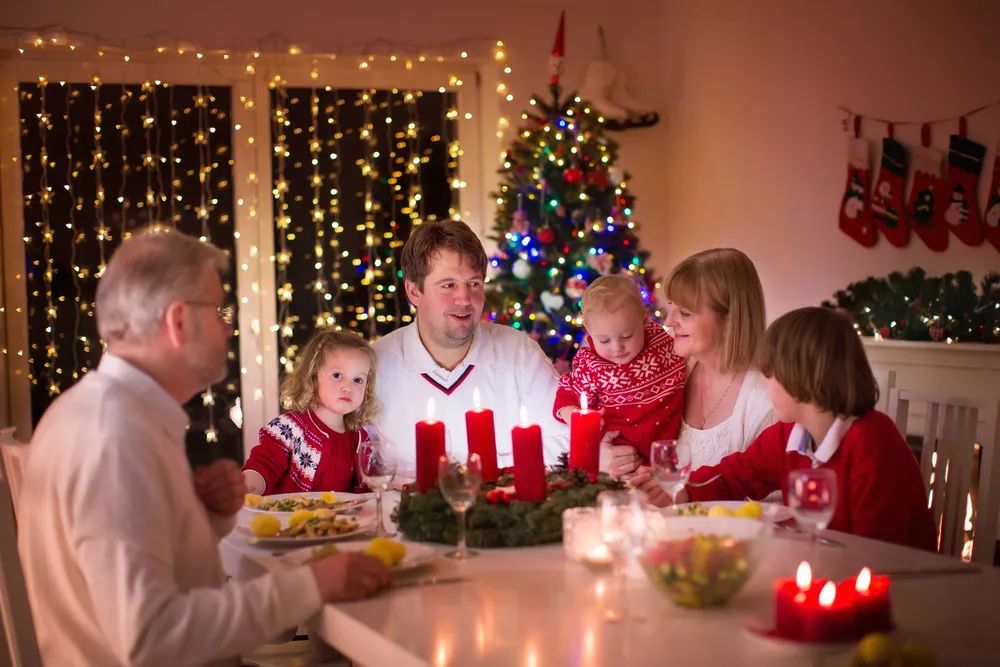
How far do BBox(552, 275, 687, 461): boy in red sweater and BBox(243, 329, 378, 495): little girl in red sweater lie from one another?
630 mm

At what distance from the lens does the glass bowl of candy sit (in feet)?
5.11

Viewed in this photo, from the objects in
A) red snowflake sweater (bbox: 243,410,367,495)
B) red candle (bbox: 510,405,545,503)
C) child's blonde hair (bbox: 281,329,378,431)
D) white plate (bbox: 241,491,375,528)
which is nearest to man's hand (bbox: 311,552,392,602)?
red candle (bbox: 510,405,545,503)

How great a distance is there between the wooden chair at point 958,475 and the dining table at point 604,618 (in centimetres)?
66

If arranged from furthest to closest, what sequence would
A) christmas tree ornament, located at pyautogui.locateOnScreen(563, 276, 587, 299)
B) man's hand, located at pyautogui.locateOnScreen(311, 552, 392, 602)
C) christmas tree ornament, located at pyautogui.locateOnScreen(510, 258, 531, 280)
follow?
1. christmas tree ornament, located at pyautogui.locateOnScreen(510, 258, 531, 280)
2. christmas tree ornament, located at pyautogui.locateOnScreen(563, 276, 587, 299)
3. man's hand, located at pyautogui.locateOnScreen(311, 552, 392, 602)

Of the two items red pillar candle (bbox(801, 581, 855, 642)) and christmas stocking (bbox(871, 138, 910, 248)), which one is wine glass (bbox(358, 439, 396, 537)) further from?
christmas stocking (bbox(871, 138, 910, 248))

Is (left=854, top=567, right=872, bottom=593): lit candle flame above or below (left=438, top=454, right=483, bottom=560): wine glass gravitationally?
below

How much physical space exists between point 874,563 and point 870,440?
42 centimetres

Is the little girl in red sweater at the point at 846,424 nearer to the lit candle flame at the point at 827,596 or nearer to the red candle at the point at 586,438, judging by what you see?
the red candle at the point at 586,438

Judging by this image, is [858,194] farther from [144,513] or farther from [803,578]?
[144,513]

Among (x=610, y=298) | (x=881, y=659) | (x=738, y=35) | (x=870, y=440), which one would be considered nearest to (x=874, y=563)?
(x=870, y=440)

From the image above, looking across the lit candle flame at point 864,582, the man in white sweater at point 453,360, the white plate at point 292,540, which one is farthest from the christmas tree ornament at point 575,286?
the lit candle flame at point 864,582

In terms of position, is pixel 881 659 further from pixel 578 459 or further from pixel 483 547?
pixel 578 459

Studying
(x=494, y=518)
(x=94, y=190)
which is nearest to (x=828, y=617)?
(x=494, y=518)

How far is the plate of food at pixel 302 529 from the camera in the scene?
2.06 m
